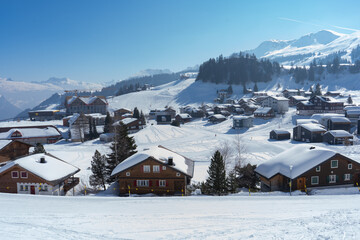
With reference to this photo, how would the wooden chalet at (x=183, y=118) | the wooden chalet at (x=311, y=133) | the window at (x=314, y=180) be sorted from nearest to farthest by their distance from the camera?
the window at (x=314, y=180) < the wooden chalet at (x=311, y=133) < the wooden chalet at (x=183, y=118)

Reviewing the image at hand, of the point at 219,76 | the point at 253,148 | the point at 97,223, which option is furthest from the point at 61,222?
the point at 219,76

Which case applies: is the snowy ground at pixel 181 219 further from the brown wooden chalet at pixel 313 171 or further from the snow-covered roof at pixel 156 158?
the snow-covered roof at pixel 156 158

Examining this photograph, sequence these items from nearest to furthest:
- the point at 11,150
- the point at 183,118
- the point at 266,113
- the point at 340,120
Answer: the point at 11,150
the point at 340,120
the point at 266,113
the point at 183,118

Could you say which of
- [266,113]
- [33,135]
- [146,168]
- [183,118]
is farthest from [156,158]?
[183,118]

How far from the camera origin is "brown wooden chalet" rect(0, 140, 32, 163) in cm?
4034

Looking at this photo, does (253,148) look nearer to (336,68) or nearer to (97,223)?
(97,223)

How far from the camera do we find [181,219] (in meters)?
14.2

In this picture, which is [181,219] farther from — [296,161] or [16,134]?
[16,134]

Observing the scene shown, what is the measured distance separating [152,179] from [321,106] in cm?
8821

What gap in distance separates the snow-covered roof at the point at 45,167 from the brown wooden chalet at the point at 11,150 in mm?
12832

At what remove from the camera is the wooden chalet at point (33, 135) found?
69681mm

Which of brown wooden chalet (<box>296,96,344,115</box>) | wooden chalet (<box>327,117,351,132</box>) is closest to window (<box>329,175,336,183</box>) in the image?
wooden chalet (<box>327,117,351,132</box>)

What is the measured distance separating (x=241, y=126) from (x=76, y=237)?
77.6m

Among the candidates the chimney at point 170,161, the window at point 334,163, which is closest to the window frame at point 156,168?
the chimney at point 170,161
